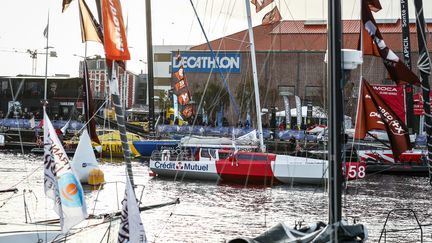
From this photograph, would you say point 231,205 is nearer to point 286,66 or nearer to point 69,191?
point 69,191

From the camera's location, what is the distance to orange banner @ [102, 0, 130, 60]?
440 inches

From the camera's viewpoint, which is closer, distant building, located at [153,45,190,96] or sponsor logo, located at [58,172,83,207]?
sponsor logo, located at [58,172,83,207]

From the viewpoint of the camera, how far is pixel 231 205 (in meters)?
32.7

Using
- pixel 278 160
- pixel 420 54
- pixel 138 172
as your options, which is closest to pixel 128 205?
pixel 420 54

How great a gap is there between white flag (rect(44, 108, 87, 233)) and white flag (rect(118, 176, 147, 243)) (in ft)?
5.16

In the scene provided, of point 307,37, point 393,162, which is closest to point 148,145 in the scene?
point 393,162

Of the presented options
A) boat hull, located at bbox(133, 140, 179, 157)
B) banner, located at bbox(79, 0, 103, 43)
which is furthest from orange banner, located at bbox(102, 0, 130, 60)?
boat hull, located at bbox(133, 140, 179, 157)

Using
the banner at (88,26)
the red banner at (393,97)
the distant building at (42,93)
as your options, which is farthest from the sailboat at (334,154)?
the distant building at (42,93)

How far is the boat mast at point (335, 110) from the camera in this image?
11.7m

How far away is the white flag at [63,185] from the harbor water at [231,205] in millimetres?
7077

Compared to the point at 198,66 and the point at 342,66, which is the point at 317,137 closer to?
the point at 198,66

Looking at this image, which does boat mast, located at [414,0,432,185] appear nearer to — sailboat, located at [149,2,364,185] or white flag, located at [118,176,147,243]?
white flag, located at [118,176,147,243]

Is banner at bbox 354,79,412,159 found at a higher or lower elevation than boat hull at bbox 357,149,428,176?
higher

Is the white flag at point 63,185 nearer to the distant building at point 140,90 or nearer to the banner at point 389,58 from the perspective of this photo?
the banner at point 389,58
